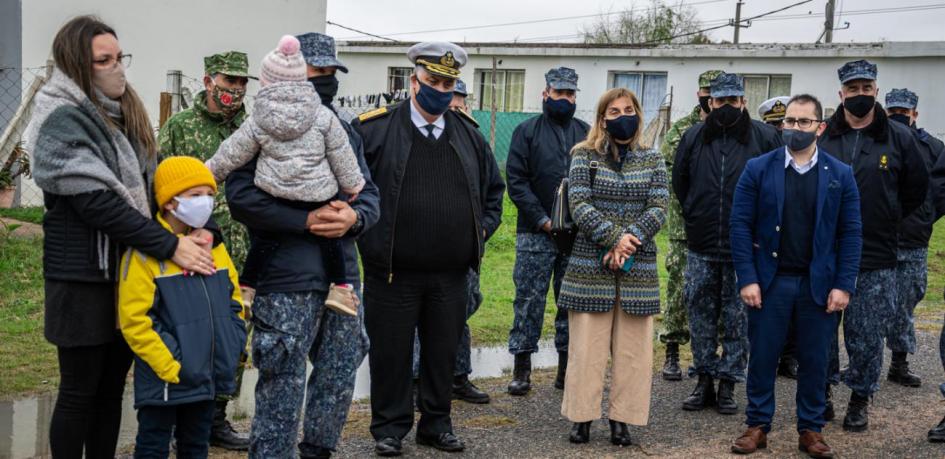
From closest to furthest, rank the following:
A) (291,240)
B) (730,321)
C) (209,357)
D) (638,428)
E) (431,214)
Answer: (209,357) < (291,240) < (431,214) < (638,428) < (730,321)

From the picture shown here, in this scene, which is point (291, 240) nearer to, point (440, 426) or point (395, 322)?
point (395, 322)

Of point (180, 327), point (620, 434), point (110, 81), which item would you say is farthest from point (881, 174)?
point (110, 81)

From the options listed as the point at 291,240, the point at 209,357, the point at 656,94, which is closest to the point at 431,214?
the point at 291,240

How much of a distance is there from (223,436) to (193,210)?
6.23ft

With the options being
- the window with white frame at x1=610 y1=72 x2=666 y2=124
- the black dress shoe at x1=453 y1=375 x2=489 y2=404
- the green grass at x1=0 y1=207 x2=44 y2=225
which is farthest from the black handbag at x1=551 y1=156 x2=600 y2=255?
the window with white frame at x1=610 y1=72 x2=666 y2=124

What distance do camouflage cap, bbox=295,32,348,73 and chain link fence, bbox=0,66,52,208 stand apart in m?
4.96

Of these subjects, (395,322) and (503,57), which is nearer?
(395,322)

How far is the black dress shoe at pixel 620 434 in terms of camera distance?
588cm

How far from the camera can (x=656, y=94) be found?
25.4 m

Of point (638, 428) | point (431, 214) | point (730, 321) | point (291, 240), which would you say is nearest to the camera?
point (291, 240)

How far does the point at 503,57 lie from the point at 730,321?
67.0 feet

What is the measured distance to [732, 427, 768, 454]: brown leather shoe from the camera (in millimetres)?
5770

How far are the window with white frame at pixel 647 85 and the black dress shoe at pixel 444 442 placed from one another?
67.1 ft

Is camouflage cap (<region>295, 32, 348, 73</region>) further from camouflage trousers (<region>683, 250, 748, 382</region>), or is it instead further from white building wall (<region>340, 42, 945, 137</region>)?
white building wall (<region>340, 42, 945, 137</region>)
